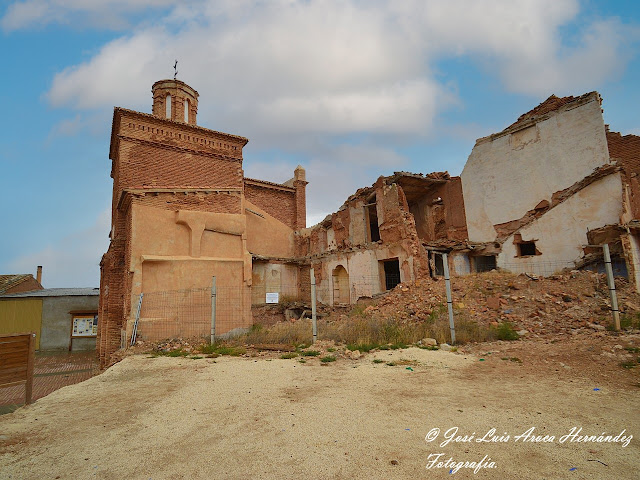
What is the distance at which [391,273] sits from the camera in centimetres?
1948

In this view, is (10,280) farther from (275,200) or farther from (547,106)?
(547,106)

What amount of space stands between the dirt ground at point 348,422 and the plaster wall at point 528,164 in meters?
13.4

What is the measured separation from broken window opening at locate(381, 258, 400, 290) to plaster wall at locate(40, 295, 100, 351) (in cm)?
1672

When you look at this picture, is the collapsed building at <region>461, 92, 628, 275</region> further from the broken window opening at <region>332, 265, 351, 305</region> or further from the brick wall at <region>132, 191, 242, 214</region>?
the brick wall at <region>132, 191, 242, 214</region>

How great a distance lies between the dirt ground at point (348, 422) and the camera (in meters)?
2.92

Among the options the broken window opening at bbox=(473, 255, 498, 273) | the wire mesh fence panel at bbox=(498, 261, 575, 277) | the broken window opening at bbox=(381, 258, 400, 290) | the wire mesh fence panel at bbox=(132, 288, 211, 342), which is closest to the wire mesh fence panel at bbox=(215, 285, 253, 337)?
the wire mesh fence panel at bbox=(132, 288, 211, 342)

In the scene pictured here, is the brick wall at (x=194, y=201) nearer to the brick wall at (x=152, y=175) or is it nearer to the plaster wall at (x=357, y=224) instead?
the brick wall at (x=152, y=175)

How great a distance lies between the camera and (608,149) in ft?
52.7

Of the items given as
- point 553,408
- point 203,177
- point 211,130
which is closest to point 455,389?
point 553,408

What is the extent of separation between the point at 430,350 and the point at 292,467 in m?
5.41

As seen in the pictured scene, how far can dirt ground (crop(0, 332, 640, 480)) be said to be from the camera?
9.57ft

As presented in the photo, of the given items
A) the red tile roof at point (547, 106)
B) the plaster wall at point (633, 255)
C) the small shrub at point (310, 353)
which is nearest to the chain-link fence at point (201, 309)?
the plaster wall at point (633, 255)

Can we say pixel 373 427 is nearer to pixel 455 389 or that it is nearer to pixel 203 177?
pixel 455 389

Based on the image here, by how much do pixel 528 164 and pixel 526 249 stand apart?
15.9 ft
